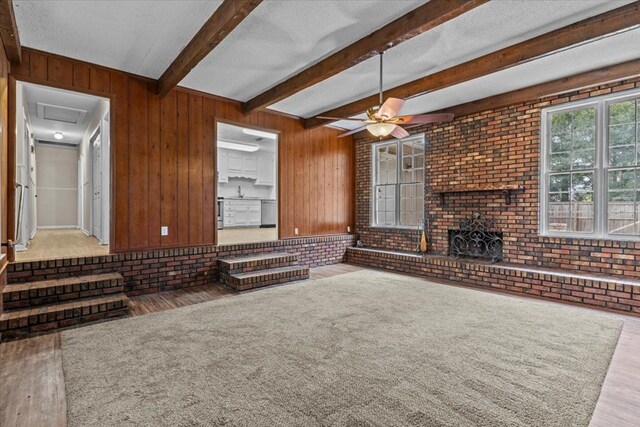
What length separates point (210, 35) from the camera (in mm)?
2982

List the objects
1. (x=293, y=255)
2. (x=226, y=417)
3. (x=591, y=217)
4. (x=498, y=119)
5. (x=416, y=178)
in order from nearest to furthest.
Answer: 1. (x=226, y=417)
2. (x=591, y=217)
3. (x=498, y=119)
4. (x=293, y=255)
5. (x=416, y=178)

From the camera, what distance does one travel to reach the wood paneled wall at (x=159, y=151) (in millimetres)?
4016

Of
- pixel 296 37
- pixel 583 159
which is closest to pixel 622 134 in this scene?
pixel 583 159

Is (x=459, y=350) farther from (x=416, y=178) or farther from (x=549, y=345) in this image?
(x=416, y=178)

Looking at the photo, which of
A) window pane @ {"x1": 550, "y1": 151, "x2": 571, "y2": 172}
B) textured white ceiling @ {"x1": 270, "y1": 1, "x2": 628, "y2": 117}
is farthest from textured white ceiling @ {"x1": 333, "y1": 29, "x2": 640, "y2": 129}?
window pane @ {"x1": 550, "y1": 151, "x2": 571, "y2": 172}

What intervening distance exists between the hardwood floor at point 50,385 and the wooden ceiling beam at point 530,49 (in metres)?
2.80

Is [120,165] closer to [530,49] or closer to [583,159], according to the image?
[530,49]

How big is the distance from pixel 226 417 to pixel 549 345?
2.62 m

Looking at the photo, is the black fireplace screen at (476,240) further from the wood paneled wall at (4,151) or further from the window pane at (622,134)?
the wood paneled wall at (4,151)

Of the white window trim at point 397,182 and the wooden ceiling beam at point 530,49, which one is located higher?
the wooden ceiling beam at point 530,49

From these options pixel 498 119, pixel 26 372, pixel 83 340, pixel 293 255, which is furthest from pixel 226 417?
pixel 498 119

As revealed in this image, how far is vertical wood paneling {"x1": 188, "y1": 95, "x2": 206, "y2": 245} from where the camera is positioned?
4898 millimetres

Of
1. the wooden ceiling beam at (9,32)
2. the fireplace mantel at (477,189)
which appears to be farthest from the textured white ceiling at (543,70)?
the wooden ceiling beam at (9,32)

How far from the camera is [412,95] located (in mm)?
4441
